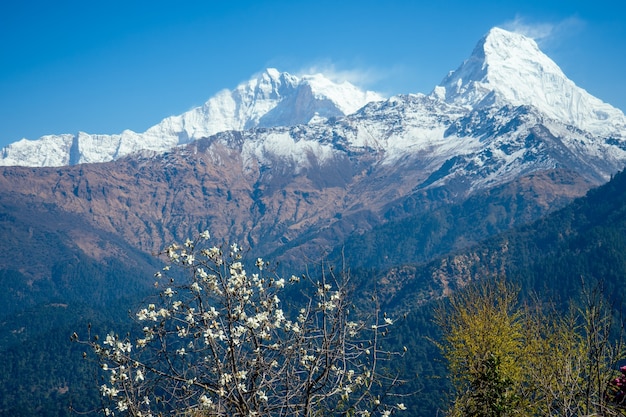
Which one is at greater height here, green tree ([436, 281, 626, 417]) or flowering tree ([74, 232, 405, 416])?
flowering tree ([74, 232, 405, 416])

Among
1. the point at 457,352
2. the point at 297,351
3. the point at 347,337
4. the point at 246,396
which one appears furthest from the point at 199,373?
the point at 457,352

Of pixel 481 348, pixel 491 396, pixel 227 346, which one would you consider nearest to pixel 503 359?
pixel 481 348

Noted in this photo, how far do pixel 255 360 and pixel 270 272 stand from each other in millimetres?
2485

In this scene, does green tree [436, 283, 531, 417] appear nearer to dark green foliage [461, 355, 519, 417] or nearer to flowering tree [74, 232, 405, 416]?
dark green foliage [461, 355, 519, 417]

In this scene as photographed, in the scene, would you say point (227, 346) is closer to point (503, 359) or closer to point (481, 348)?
point (503, 359)

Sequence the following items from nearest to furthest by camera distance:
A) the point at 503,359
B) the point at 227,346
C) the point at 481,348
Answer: the point at 227,346, the point at 503,359, the point at 481,348

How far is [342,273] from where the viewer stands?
17.1 metres

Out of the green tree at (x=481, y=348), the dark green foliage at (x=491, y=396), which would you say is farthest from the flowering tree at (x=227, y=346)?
the green tree at (x=481, y=348)

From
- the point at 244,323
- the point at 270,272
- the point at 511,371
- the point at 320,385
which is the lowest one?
the point at 511,371

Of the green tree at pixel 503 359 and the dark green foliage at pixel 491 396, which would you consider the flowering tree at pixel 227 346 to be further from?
the green tree at pixel 503 359

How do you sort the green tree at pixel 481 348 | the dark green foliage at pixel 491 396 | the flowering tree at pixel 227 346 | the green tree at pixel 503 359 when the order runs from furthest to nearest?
the green tree at pixel 481 348 < the green tree at pixel 503 359 < the dark green foliage at pixel 491 396 < the flowering tree at pixel 227 346

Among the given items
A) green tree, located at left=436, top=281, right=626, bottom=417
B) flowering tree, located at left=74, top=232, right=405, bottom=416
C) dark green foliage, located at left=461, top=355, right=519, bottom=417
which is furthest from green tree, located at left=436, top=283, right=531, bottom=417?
flowering tree, located at left=74, top=232, right=405, bottom=416

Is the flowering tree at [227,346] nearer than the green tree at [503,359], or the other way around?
the flowering tree at [227,346]

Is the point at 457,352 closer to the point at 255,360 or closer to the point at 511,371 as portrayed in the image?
the point at 511,371
